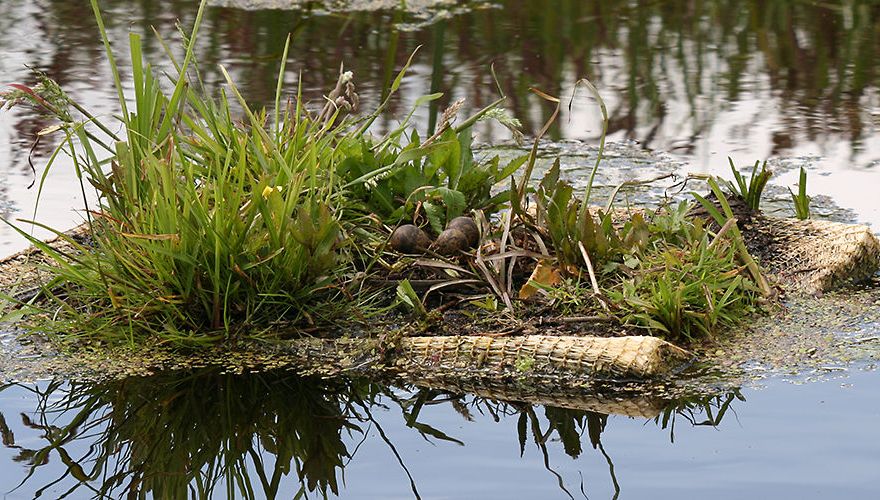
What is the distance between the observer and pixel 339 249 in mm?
2787

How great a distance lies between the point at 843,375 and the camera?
244cm

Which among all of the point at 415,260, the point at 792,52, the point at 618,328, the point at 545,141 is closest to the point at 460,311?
the point at 415,260

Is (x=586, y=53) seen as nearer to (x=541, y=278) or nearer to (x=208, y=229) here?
(x=541, y=278)

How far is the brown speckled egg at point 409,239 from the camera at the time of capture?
9.19ft

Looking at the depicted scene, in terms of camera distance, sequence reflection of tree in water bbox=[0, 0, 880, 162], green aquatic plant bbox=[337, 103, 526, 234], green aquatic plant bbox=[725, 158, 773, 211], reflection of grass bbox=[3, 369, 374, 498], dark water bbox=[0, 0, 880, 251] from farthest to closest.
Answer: reflection of tree in water bbox=[0, 0, 880, 162] → dark water bbox=[0, 0, 880, 251] → green aquatic plant bbox=[725, 158, 773, 211] → green aquatic plant bbox=[337, 103, 526, 234] → reflection of grass bbox=[3, 369, 374, 498]

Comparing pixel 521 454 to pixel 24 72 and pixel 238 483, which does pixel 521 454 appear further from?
pixel 24 72

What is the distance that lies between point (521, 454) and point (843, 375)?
0.68m

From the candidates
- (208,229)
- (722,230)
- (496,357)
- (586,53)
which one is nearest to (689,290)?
(722,230)

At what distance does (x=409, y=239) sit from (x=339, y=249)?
0.15m

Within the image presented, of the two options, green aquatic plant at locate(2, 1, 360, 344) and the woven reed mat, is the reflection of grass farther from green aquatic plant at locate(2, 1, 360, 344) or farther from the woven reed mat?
the woven reed mat

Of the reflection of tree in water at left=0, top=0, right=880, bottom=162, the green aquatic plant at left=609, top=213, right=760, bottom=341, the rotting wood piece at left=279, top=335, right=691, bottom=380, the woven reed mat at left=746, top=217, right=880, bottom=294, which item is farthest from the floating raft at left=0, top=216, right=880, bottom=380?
the reflection of tree in water at left=0, top=0, right=880, bottom=162

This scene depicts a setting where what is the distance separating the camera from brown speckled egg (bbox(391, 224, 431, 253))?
280 centimetres

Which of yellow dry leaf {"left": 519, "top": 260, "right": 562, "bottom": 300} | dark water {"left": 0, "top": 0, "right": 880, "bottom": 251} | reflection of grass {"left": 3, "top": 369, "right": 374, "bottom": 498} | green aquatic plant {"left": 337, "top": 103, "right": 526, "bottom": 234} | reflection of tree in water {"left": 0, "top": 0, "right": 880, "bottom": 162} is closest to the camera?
reflection of grass {"left": 3, "top": 369, "right": 374, "bottom": 498}

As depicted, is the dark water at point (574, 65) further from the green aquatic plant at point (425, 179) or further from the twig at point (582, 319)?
the twig at point (582, 319)
